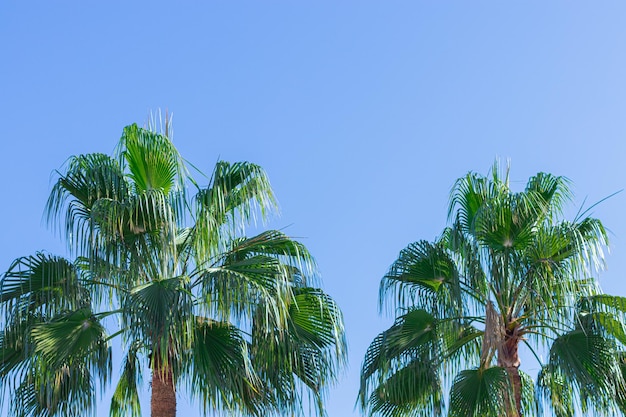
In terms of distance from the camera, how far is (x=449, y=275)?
13.7m

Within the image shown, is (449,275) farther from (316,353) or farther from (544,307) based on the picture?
(316,353)

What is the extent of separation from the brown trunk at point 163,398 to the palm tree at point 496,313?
8.13 feet

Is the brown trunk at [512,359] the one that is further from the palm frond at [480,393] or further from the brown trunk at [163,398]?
the brown trunk at [163,398]

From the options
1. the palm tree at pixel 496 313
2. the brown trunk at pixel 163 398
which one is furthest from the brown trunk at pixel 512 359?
the brown trunk at pixel 163 398

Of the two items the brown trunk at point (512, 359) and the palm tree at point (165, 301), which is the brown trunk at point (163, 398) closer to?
the palm tree at point (165, 301)

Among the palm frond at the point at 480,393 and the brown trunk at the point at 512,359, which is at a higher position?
the brown trunk at the point at 512,359

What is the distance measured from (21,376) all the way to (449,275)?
17.0 ft

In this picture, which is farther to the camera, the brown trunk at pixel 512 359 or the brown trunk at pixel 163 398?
the brown trunk at pixel 512 359

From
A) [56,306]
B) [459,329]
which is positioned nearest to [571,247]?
[459,329]

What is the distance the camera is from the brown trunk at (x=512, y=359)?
12945 millimetres

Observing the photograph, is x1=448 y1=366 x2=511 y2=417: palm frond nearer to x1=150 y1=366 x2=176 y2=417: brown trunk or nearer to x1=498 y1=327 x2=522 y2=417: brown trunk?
x1=498 y1=327 x2=522 y2=417: brown trunk

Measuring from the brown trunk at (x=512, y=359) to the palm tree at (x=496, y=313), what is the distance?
13 millimetres

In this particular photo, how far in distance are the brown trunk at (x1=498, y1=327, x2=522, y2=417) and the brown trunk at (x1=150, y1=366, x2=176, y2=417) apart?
380 cm

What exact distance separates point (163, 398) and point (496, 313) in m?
4.00
